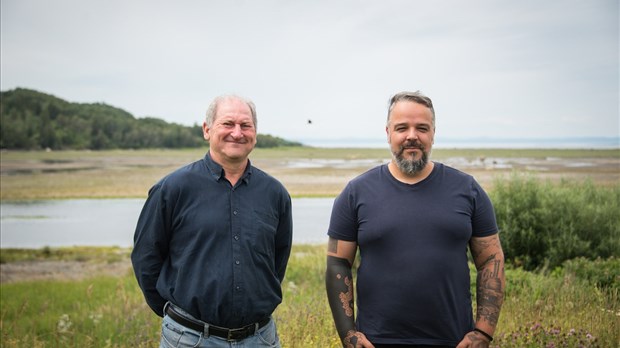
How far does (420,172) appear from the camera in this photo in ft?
12.1

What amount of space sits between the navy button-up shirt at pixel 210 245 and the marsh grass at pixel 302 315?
7.10 ft

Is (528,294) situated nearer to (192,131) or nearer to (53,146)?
(53,146)

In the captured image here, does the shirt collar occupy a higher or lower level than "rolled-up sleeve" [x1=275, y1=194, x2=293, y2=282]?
higher

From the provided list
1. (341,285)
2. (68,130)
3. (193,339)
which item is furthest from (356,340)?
(68,130)

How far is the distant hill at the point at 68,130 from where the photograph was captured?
3951 inches

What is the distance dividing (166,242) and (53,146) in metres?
114

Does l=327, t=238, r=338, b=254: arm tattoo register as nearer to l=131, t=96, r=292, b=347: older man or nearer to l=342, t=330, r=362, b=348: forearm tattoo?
l=131, t=96, r=292, b=347: older man

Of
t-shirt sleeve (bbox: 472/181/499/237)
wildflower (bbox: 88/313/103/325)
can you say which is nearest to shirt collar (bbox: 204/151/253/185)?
t-shirt sleeve (bbox: 472/181/499/237)

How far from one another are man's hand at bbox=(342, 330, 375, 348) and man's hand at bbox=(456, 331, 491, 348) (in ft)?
2.07

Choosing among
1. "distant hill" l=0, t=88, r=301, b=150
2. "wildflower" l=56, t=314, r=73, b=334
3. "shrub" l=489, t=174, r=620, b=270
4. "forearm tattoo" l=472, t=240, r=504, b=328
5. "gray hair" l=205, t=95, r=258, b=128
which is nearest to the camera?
"forearm tattoo" l=472, t=240, r=504, b=328

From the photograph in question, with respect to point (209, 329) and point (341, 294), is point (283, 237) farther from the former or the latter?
point (209, 329)

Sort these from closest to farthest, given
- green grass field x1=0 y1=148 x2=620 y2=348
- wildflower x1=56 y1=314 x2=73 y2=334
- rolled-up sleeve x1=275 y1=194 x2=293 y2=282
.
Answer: rolled-up sleeve x1=275 y1=194 x2=293 y2=282, green grass field x1=0 y1=148 x2=620 y2=348, wildflower x1=56 y1=314 x2=73 y2=334

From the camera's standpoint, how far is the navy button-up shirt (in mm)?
3504

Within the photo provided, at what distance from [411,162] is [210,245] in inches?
59.9
